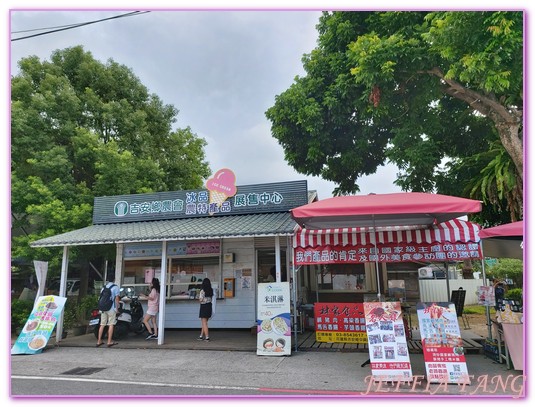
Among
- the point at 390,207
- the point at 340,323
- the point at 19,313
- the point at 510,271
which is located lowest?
the point at 19,313

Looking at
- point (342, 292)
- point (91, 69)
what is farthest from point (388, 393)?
point (91, 69)

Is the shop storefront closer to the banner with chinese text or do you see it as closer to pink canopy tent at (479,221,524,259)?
the banner with chinese text

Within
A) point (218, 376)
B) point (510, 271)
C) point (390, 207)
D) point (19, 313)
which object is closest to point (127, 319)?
point (19, 313)

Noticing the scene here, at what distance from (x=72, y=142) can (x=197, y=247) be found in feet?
22.7

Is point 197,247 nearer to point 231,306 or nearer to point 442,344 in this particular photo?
point 231,306

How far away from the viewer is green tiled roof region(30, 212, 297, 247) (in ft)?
28.4

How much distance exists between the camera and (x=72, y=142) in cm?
1395

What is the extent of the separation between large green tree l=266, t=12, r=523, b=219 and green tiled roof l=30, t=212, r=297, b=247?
164 inches

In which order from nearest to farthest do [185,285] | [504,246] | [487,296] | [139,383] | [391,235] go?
[139,383]
[487,296]
[391,235]
[504,246]
[185,285]

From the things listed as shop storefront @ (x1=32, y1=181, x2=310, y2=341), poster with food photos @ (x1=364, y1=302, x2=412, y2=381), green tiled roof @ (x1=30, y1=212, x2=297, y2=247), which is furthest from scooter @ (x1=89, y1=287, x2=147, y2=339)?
poster with food photos @ (x1=364, y1=302, x2=412, y2=381)

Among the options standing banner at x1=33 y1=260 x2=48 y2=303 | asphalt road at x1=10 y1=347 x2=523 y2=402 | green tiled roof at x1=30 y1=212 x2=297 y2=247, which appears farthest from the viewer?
standing banner at x1=33 y1=260 x2=48 y2=303

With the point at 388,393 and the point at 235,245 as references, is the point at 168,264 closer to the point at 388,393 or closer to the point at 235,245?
the point at 235,245

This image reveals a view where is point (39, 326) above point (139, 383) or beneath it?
above

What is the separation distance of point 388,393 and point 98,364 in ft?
18.7
